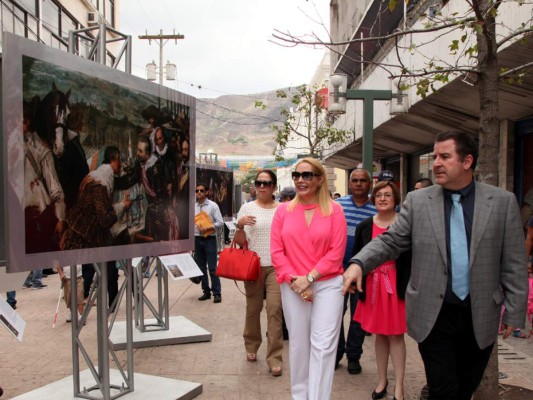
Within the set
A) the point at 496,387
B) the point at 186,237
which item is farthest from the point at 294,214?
the point at 496,387

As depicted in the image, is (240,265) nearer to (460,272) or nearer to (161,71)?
(460,272)

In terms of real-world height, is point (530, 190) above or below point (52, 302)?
above

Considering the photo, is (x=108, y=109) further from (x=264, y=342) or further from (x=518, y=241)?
(x=264, y=342)

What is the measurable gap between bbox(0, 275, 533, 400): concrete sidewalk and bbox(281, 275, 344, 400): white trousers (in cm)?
84

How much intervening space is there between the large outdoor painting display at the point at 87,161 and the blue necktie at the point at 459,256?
7.39ft

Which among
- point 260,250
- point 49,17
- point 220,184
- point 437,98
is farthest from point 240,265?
point 49,17

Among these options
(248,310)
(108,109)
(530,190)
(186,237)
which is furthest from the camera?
(530,190)

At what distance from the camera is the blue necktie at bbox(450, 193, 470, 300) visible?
327 cm

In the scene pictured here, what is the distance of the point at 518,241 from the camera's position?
330 centimetres

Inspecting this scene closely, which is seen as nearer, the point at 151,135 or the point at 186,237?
the point at 151,135

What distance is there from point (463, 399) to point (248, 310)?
283 cm

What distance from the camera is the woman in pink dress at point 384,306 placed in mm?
4691

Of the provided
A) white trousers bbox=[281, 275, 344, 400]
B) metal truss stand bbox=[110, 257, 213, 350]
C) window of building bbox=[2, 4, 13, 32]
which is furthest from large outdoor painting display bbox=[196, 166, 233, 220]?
white trousers bbox=[281, 275, 344, 400]

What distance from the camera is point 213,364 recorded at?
5.96 meters
